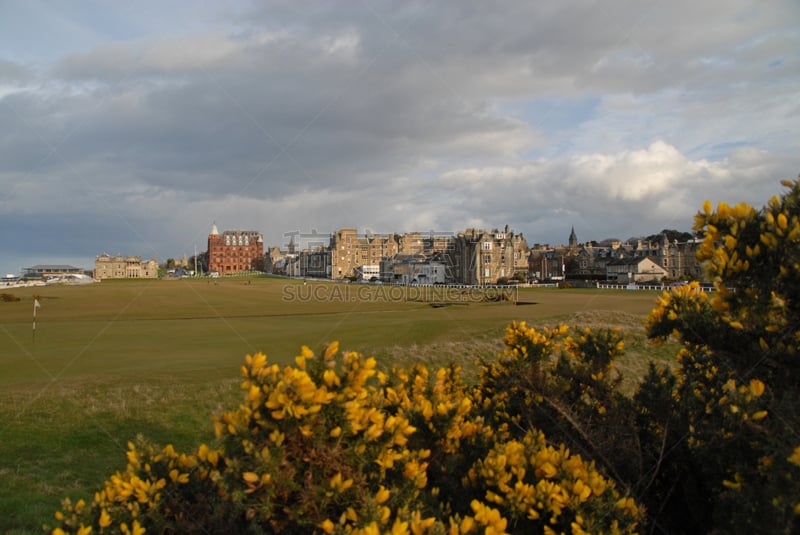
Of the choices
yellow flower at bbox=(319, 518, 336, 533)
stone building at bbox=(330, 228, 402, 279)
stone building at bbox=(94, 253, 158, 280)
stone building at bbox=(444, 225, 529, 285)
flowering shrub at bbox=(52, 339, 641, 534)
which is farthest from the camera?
stone building at bbox=(94, 253, 158, 280)

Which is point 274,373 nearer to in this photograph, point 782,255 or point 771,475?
point 771,475

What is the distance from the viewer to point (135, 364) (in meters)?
21.0

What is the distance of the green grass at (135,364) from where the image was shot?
30.1 ft

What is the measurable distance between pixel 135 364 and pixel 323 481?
20677 millimetres

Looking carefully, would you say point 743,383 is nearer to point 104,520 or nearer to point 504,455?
point 504,455

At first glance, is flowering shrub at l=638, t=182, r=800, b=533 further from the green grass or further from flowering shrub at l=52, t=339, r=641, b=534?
the green grass

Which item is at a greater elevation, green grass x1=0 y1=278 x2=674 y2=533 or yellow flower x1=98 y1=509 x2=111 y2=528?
yellow flower x1=98 y1=509 x2=111 y2=528

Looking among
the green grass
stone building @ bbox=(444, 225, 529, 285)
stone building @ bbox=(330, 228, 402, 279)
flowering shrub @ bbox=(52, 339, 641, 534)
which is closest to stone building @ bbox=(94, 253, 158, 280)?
stone building @ bbox=(330, 228, 402, 279)

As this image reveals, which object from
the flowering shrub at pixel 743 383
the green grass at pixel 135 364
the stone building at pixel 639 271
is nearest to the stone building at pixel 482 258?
the stone building at pixel 639 271

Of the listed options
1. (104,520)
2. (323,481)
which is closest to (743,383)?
(323,481)

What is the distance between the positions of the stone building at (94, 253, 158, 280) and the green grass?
143 metres

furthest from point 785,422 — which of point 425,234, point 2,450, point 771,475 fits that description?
point 425,234

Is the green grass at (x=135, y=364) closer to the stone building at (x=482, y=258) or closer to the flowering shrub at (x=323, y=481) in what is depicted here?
the flowering shrub at (x=323, y=481)

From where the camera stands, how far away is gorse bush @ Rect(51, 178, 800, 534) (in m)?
3.15
